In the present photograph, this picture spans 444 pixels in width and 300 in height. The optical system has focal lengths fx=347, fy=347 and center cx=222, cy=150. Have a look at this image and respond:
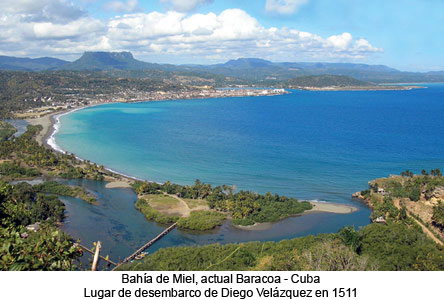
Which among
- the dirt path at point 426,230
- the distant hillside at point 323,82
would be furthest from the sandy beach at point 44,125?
the distant hillside at point 323,82

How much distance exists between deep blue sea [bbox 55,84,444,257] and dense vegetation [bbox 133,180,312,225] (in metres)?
0.91

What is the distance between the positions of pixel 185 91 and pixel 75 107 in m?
47.2

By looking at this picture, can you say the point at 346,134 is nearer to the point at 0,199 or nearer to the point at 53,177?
the point at 53,177

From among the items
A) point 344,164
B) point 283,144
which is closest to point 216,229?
point 344,164

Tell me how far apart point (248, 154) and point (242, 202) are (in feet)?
50.1

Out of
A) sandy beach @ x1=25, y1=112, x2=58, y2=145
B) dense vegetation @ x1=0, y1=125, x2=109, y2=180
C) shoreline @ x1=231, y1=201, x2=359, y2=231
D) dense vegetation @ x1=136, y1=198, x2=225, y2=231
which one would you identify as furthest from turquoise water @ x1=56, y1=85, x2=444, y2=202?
dense vegetation @ x1=136, y1=198, x2=225, y2=231

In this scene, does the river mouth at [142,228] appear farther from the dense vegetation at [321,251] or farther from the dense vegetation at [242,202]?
the dense vegetation at [321,251]

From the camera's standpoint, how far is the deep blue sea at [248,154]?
20812 mm

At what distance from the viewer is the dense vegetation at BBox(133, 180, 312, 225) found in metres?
21.4

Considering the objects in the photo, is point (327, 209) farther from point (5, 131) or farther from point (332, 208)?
point (5, 131)

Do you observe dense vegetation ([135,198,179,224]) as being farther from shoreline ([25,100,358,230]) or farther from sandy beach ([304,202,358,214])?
sandy beach ([304,202,358,214])

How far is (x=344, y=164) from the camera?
33.0 m

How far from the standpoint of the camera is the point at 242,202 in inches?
876

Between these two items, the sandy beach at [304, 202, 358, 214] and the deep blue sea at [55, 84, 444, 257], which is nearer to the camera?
the deep blue sea at [55, 84, 444, 257]
